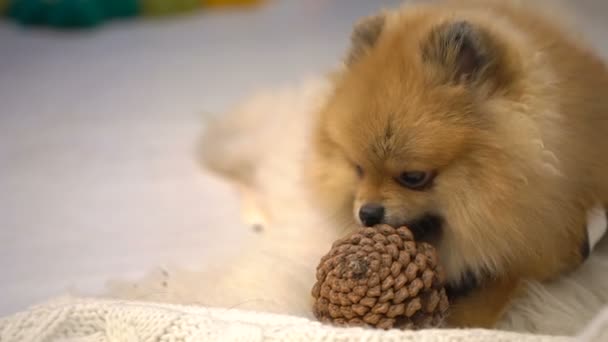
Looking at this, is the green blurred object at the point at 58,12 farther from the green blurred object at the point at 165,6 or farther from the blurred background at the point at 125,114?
the green blurred object at the point at 165,6

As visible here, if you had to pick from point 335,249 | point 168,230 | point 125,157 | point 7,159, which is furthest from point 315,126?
point 7,159

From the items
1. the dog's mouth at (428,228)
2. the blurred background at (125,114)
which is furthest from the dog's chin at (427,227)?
the blurred background at (125,114)

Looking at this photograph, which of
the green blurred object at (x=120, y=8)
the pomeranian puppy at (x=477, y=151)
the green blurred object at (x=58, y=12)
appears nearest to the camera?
the pomeranian puppy at (x=477, y=151)

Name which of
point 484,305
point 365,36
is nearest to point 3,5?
point 365,36

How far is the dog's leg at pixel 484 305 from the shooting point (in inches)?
44.6

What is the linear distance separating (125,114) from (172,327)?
1.41 m

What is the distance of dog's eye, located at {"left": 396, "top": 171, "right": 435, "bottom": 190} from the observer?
1.11 meters

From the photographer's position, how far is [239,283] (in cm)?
122

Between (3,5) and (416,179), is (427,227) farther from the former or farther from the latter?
(3,5)

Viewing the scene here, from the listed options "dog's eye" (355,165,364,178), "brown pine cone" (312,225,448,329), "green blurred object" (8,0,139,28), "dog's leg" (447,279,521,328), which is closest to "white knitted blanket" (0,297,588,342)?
"brown pine cone" (312,225,448,329)

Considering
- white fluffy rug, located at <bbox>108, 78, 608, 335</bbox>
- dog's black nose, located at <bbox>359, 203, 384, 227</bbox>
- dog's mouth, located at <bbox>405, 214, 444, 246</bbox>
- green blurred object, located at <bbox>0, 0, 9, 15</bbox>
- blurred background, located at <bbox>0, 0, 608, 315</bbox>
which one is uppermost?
dog's black nose, located at <bbox>359, 203, 384, 227</bbox>

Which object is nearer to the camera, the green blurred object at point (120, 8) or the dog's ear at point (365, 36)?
the dog's ear at point (365, 36)

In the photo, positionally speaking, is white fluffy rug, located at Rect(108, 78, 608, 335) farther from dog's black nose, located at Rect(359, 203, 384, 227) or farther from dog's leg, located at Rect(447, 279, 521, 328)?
dog's black nose, located at Rect(359, 203, 384, 227)

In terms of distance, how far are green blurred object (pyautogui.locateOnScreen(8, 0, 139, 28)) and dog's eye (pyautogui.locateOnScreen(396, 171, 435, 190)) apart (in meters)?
2.18
